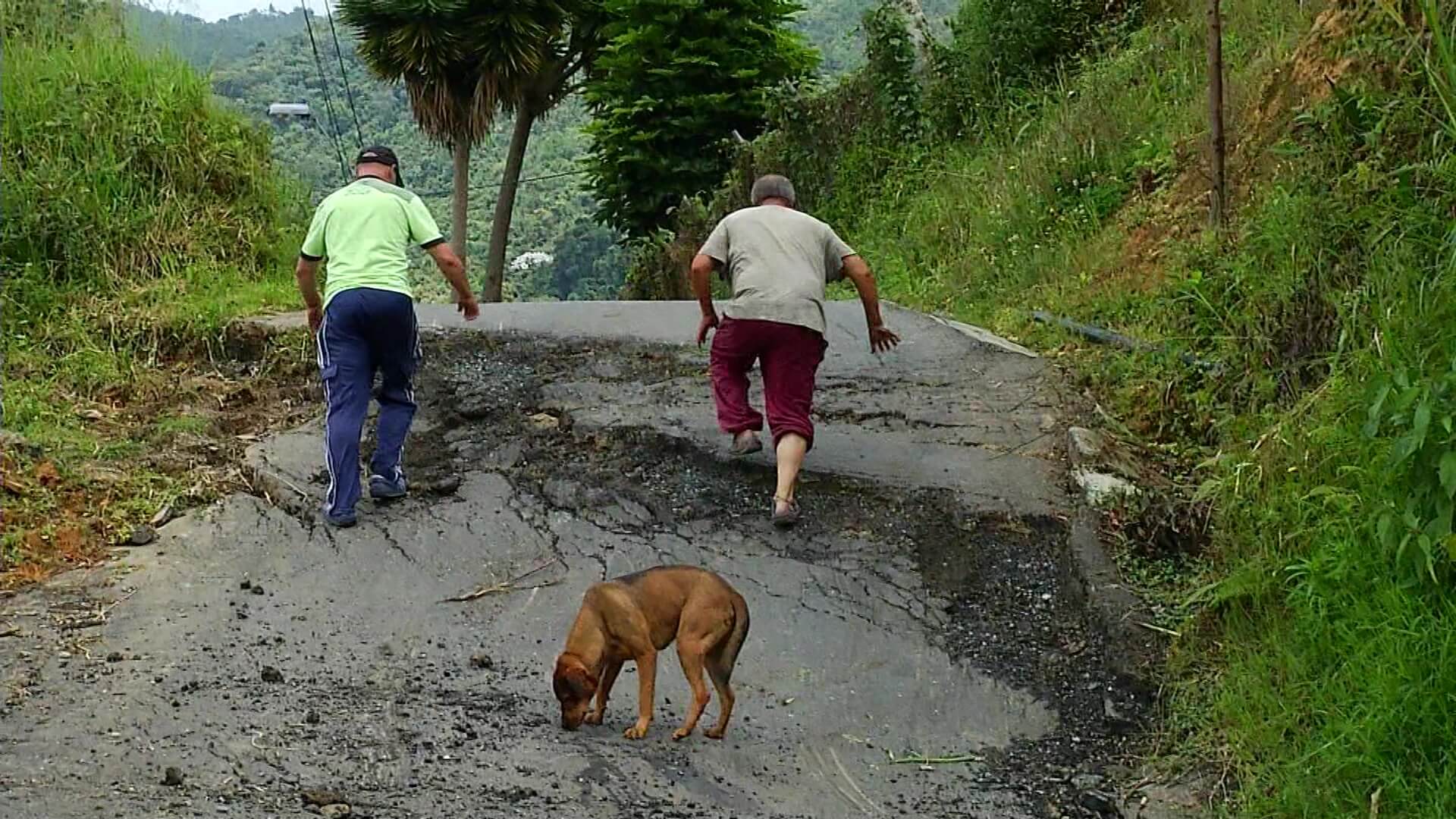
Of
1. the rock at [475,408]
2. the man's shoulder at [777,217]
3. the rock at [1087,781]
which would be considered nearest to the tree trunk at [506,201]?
the rock at [475,408]

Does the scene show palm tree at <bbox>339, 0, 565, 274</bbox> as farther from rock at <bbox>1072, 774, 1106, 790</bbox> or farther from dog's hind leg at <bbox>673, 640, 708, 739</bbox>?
rock at <bbox>1072, 774, 1106, 790</bbox>

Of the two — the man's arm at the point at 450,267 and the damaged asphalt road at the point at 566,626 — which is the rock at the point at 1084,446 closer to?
the damaged asphalt road at the point at 566,626

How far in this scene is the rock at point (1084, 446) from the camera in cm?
706

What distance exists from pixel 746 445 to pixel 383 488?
66.2 inches

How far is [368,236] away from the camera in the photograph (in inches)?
276

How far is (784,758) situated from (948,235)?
9.90m

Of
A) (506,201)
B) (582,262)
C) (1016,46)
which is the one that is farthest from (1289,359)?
(582,262)

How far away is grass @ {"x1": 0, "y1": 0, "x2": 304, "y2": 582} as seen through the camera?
7047 millimetres

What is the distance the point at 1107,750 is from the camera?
5066mm

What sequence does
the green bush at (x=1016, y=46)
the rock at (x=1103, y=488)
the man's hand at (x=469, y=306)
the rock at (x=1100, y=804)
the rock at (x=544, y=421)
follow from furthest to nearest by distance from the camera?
the green bush at (x=1016, y=46) < the rock at (x=544, y=421) < the man's hand at (x=469, y=306) < the rock at (x=1103, y=488) < the rock at (x=1100, y=804)

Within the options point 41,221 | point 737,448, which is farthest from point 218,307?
point 737,448

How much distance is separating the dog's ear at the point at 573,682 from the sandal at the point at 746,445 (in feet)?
8.70

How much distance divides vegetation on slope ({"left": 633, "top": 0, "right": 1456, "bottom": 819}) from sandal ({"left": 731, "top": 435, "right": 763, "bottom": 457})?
172 cm

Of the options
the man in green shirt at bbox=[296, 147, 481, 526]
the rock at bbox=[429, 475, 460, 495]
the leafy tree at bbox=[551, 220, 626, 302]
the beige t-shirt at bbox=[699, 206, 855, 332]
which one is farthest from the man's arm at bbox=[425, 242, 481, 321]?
the leafy tree at bbox=[551, 220, 626, 302]
